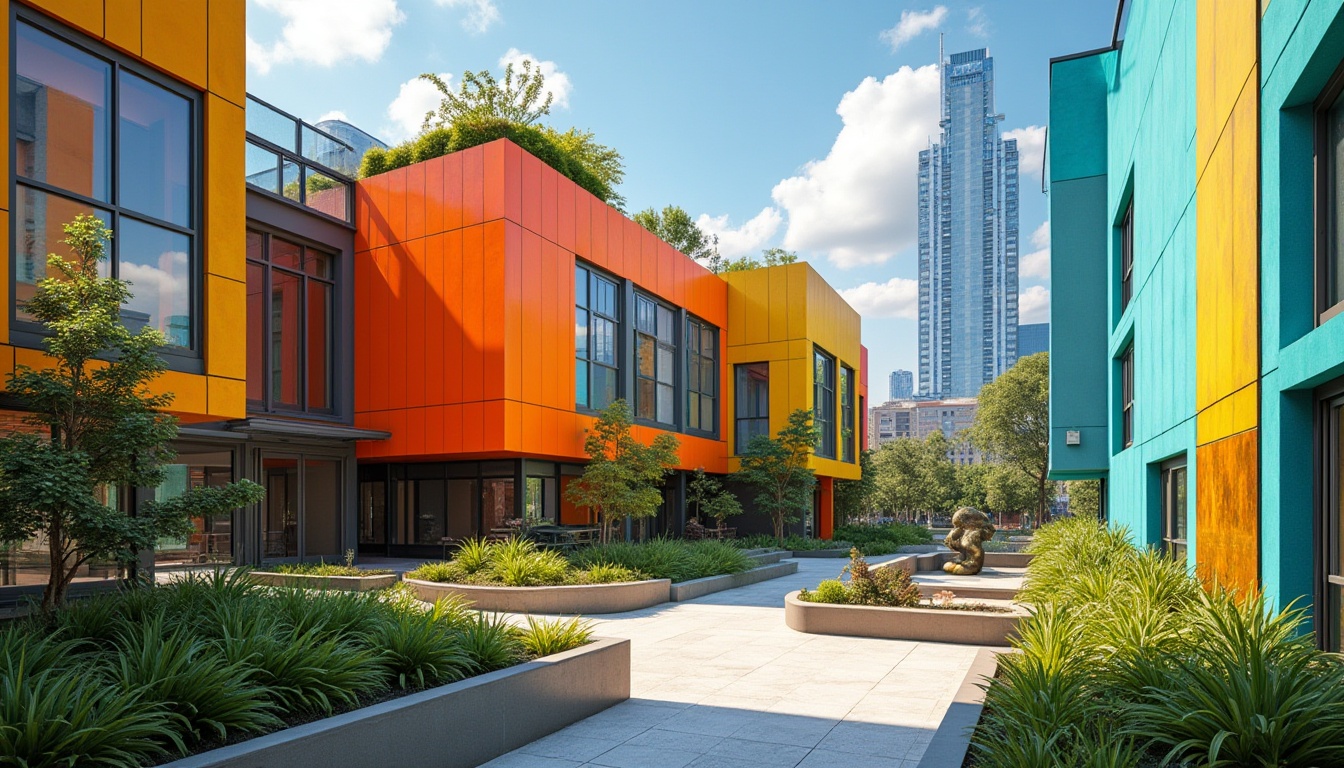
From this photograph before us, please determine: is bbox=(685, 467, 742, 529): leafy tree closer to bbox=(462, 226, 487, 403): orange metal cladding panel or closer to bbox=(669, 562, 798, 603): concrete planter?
bbox=(669, 562, 798, 603): concrete planter

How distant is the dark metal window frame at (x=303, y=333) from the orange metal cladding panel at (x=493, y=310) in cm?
436

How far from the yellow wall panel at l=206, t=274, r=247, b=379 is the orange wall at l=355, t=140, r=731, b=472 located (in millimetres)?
8025

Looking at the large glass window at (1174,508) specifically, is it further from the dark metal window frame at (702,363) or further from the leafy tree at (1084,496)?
the leafy tree at (1084,496)

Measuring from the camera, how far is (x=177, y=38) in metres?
11.2

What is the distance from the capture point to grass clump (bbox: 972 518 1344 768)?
4219 mm

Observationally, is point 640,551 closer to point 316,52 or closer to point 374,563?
point 374,563

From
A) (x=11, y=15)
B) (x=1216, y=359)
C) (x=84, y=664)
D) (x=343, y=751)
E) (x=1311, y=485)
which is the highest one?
(x=11, y=15)

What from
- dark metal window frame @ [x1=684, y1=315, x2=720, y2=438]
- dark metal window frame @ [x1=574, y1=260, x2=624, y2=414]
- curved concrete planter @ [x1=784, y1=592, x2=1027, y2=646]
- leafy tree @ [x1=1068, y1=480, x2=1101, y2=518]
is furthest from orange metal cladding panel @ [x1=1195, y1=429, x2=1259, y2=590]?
leafy tree @ [x1=1068, y1=480, x2=1101, y2=518]

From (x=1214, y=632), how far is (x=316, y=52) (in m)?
14.3

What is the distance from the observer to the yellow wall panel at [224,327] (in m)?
11.3

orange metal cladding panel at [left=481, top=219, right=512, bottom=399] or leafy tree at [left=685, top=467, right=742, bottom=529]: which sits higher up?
orange metal cladding panel at [left=481, top=219, right=512, bottom=399]

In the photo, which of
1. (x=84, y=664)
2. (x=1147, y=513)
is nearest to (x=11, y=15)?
(x=84, y=664)

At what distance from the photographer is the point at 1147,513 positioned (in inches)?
511

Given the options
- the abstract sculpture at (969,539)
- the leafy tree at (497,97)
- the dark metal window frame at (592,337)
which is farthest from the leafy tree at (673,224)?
the abstract sculpture at (969,539)
